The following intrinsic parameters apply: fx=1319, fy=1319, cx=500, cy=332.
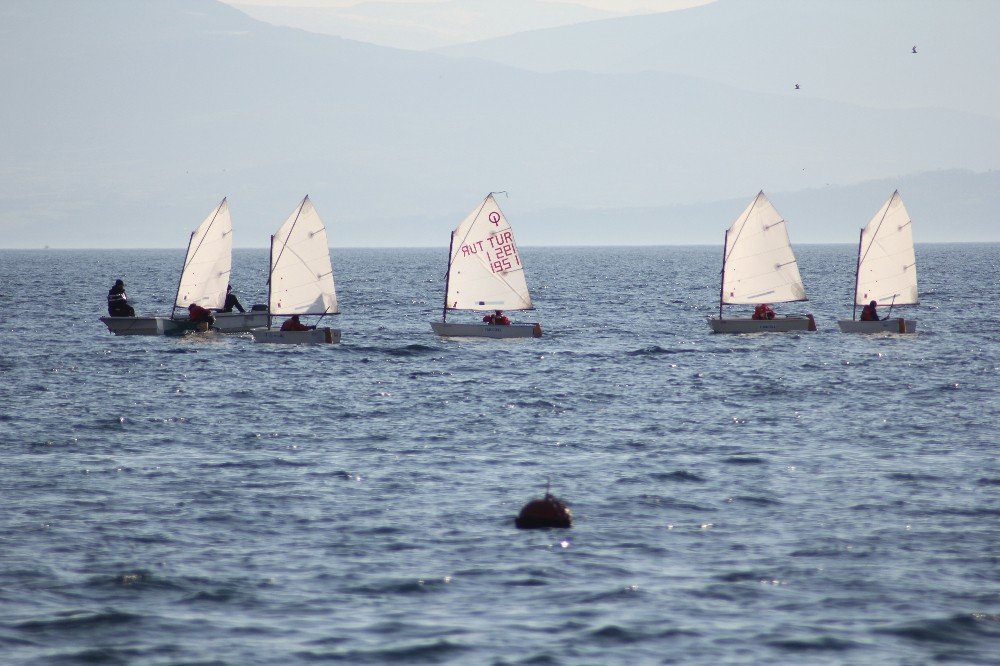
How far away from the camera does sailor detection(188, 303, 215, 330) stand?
226ft

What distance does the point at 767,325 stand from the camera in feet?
232

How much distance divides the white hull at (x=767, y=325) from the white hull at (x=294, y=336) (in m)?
21.8

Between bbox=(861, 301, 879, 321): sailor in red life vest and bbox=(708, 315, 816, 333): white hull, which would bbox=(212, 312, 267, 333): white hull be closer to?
bbox=(708, 315, 816, 333): white hull

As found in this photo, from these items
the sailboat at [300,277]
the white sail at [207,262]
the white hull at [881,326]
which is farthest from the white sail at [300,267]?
the white hull at [881,326]

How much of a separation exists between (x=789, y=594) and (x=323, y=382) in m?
32.5

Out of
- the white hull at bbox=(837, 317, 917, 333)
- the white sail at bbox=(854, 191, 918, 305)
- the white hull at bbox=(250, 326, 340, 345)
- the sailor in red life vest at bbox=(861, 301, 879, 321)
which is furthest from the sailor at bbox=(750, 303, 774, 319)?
the white hull at bbox=(250, 326, 340, 345)

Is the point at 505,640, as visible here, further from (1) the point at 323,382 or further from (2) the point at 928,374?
(2) the point at 928,374

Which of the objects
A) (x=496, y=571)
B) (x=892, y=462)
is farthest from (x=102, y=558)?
(x=892, y=462)

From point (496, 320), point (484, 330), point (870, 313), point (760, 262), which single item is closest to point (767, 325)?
point (760, 262)

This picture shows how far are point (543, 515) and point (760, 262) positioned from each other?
46789mm

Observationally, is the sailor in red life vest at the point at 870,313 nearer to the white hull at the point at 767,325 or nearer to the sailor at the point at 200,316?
the white hull at the point at 767,325

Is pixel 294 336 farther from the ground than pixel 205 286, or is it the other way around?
pixel 205 286

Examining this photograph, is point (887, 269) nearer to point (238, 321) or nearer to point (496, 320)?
point (496, 320)

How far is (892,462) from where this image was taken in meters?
A: 34.7
